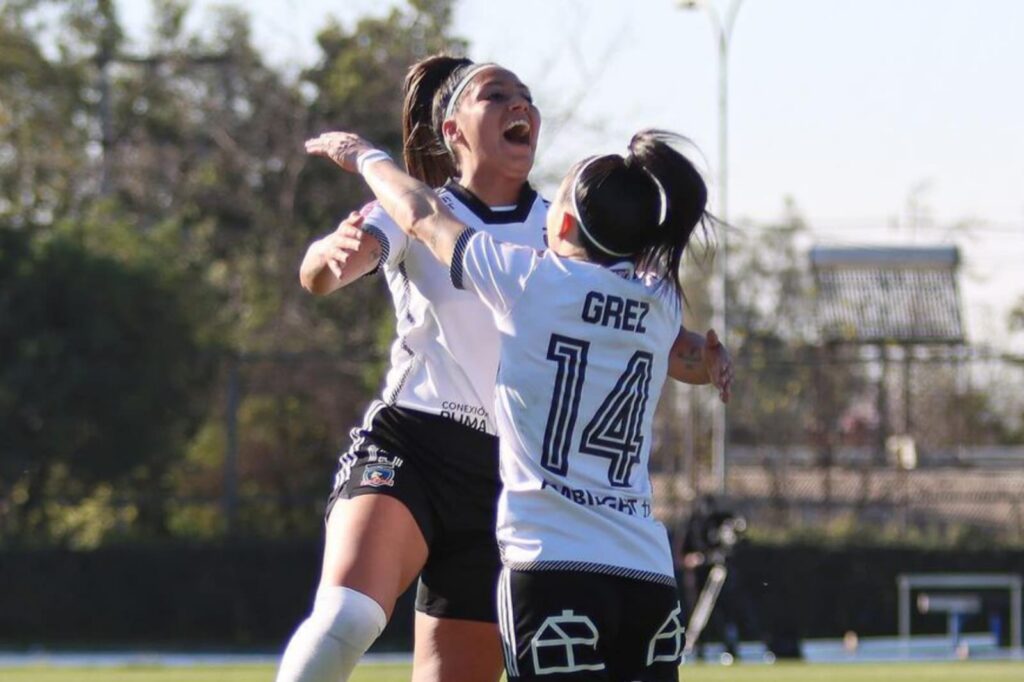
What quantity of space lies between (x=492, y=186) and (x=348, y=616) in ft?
3.77

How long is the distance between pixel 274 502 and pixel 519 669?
64.2 feet

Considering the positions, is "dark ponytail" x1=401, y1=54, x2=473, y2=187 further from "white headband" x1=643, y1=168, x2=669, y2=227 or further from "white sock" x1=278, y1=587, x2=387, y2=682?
"white sock" x1=278, y1=587, x2=387, y2=682

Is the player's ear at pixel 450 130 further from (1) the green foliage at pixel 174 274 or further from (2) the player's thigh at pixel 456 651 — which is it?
(1) the green foliage at pixel 174 274

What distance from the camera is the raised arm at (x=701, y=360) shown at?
4637mm

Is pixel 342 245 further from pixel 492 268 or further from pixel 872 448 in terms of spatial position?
pixel 872 448

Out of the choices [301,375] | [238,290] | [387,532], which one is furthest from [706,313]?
[387,532]

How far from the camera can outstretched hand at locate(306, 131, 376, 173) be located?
4793mm

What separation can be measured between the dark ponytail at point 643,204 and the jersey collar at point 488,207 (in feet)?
2.54

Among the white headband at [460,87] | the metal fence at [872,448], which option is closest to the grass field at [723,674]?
the metal fence at [872,448]

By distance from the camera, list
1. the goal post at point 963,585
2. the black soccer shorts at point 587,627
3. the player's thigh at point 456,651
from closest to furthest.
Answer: the black soccer shorts at point 587,627, the player's thigh at point 456,651, the goal post at point 963,585

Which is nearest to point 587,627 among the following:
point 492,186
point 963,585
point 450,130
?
point 492,186

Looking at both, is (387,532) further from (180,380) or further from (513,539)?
(180,380)

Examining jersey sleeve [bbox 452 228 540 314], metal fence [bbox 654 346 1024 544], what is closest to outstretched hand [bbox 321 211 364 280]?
jersey sleeve [bbox 452 228 540 314]

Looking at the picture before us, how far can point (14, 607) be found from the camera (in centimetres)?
2219
